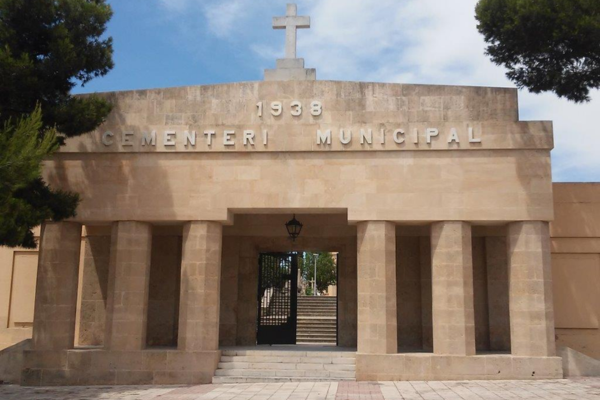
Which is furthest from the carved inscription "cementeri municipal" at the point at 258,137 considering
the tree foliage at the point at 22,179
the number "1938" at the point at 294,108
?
the tree foliage at the point at 22,179

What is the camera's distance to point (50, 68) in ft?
47.0

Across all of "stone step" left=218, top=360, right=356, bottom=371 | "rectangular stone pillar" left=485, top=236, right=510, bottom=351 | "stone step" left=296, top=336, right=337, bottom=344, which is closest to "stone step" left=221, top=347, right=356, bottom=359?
"stone step" left=218, top=360, right=356, bottom=371

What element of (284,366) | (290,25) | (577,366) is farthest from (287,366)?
(290,25)

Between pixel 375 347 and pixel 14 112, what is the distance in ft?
32.3

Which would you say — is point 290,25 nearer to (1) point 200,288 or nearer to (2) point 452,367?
(1) point 200,288

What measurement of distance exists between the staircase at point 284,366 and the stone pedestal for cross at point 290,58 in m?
7.16

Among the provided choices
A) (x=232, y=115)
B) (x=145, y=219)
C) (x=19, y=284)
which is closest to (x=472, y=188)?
(x=232, y=115)

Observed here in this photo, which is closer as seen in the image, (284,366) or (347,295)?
(284,366)

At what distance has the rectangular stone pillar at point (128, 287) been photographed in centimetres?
1572

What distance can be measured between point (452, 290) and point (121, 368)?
8213 millimetres

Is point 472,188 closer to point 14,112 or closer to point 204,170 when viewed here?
point 204,170

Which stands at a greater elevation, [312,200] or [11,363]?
[312,200]

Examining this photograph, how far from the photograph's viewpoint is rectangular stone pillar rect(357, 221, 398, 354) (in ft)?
50.2

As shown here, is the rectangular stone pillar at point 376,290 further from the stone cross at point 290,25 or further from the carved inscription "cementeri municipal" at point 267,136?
the stone cross at point 290,25
